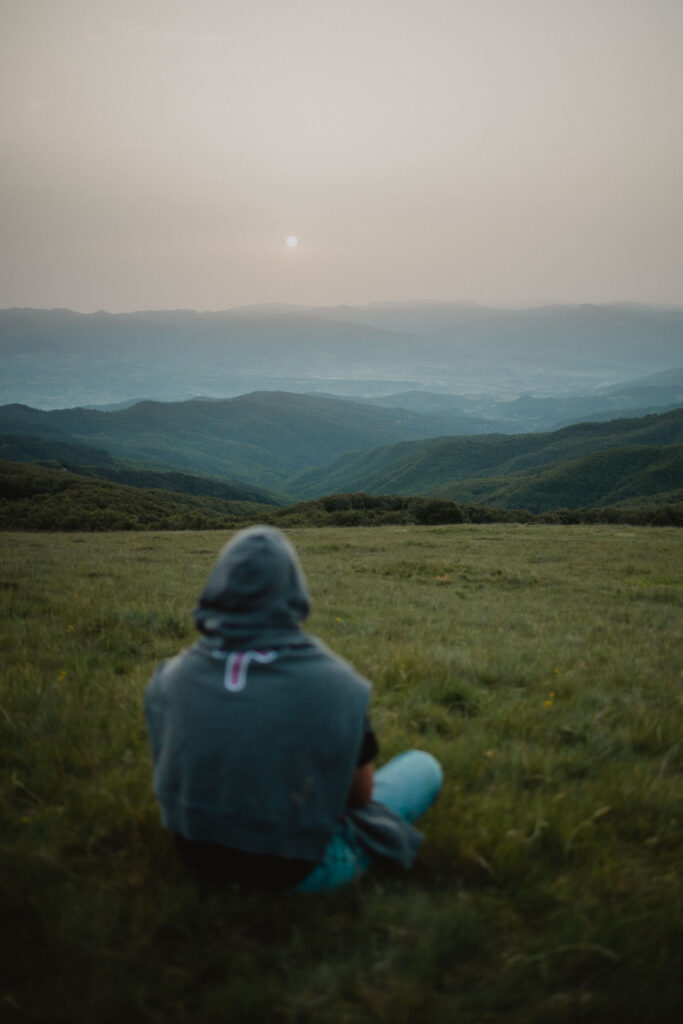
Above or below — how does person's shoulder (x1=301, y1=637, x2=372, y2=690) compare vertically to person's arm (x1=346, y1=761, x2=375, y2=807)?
above

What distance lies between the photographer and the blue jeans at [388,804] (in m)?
2.66

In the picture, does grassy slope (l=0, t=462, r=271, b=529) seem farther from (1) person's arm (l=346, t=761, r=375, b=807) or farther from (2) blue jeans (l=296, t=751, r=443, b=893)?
(1) person's arm (l=346, t=761, r=375, b=807)

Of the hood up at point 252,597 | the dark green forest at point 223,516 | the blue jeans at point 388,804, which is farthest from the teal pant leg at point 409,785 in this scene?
the dark green forest at point 223,516

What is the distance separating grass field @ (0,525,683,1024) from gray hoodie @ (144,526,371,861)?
0.45m

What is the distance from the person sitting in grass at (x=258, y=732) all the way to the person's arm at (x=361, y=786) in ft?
0.31

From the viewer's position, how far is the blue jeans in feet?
8.71

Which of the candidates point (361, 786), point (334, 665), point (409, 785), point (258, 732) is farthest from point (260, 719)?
point (409, 785)

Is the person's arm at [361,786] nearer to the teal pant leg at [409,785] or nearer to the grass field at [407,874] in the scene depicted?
the teal pant leg at [409,785]

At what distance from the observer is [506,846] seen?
292 centimetres

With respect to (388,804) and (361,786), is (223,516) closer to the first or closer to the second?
(388,804)

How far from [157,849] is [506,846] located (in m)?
2.00

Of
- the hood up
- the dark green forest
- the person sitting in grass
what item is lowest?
the dark green forest

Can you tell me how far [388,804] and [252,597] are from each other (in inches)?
63.6

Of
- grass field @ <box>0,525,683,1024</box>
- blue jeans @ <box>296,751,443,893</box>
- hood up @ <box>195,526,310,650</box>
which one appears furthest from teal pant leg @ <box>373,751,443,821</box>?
hood up @ <box>195,526,310,650</box>
